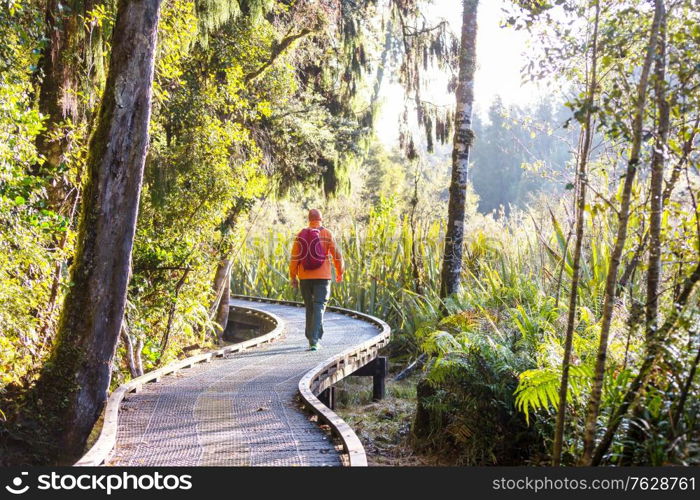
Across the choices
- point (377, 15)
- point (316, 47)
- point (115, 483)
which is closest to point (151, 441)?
point (115, 483)

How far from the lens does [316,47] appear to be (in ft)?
47.5

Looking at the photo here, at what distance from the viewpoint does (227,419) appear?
6.45 m

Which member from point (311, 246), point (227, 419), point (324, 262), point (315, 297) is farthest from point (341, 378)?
point (227, 419)

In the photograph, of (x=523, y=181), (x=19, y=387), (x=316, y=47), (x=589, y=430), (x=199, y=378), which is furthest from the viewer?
(x=523, y=181)

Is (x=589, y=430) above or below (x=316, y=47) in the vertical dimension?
below

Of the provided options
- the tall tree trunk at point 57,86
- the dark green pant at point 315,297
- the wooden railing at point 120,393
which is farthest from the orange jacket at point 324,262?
the tall tree trunk at point 57,86

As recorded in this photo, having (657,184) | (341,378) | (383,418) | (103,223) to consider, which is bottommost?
(383,418)

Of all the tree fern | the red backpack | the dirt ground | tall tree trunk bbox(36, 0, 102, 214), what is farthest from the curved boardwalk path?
tall tree trunk bbox(36, 0, 102, 214)

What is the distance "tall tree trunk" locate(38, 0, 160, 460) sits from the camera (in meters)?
6.88

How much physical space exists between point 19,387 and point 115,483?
11.2 feet

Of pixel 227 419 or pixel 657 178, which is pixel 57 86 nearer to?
pixel 227 419

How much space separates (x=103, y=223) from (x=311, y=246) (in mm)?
3013

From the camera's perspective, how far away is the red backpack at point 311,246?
921cm

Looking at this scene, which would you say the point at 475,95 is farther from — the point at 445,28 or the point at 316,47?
the point at 316,47
